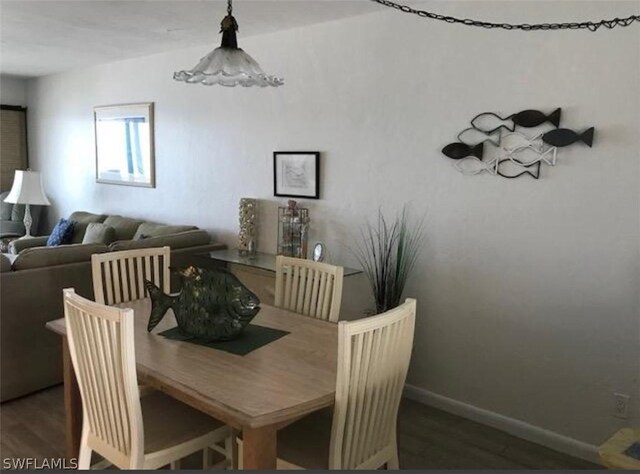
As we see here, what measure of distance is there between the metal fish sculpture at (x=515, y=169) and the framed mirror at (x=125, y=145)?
3453mm

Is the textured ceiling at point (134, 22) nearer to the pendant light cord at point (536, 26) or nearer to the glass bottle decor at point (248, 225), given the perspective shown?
the pendant light cord at point (536, 26)

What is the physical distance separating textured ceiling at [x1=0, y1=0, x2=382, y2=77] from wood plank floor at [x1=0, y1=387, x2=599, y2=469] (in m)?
2.44

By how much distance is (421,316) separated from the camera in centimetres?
330

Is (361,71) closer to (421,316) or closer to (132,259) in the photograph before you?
(421,316)

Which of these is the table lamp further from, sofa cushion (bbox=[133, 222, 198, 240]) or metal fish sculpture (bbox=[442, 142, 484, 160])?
metal fish sculpture (bbox=[442, 142, 484, 160])

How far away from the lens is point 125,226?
5.21 meters

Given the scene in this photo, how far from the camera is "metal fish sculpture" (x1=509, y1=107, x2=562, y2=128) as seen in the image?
2.67 metres

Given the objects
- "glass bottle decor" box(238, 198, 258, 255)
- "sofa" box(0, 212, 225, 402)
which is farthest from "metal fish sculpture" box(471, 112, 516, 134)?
"sofa" box(0, 212, 225, 402)

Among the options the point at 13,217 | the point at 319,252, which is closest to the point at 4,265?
the point at 319,252

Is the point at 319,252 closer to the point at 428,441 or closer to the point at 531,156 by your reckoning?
the point at 428,441

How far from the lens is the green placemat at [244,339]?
2061 millimetres

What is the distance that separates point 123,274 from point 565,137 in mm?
2357

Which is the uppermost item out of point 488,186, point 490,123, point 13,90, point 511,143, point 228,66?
point 13,90

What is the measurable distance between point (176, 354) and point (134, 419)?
0.93 ft
